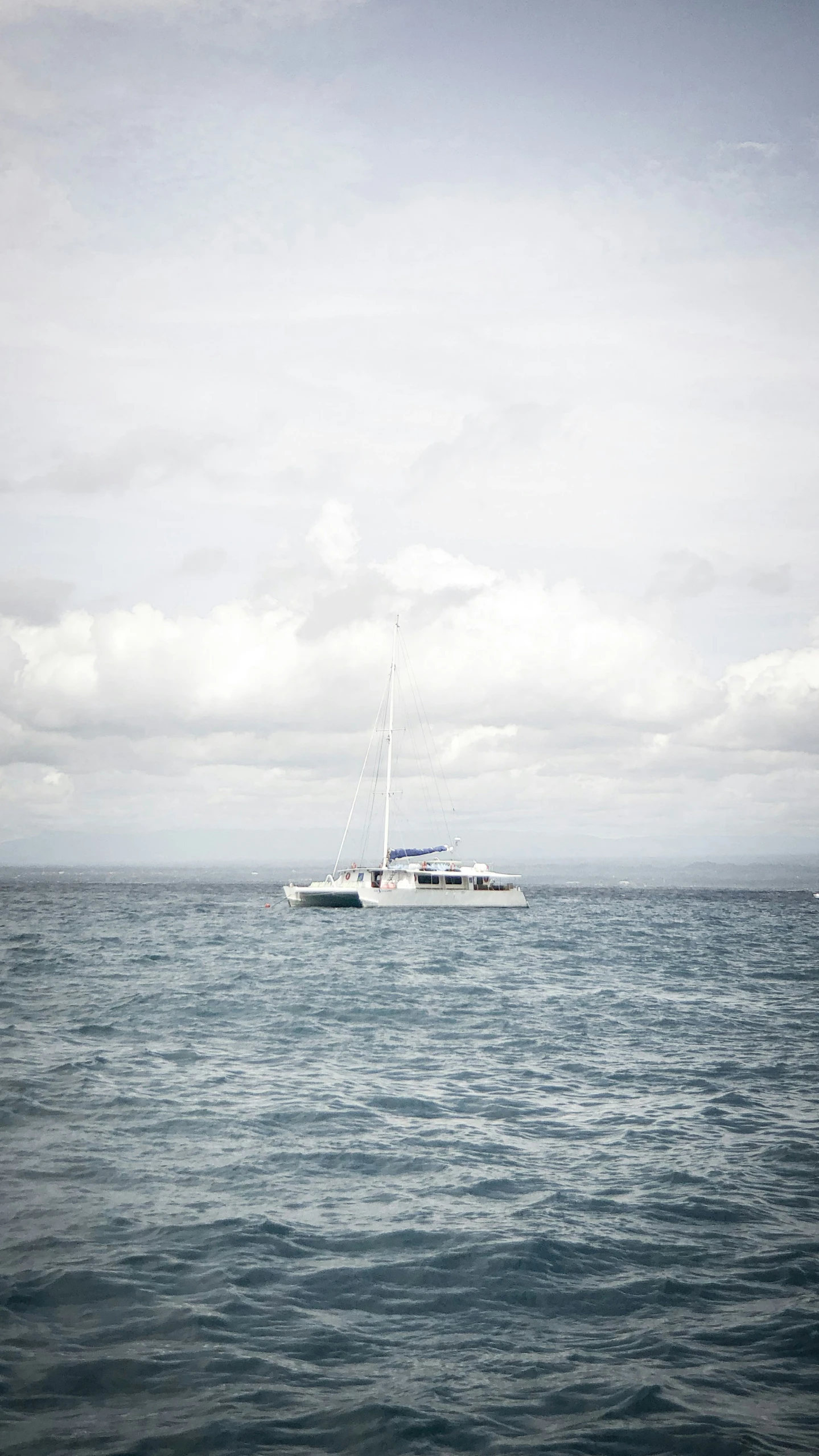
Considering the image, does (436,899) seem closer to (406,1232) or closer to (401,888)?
(401,888)

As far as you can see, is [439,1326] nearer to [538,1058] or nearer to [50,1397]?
[50,1397]

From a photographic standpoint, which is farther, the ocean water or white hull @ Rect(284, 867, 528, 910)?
white hull @ Rect(284, 867, 528, 910)

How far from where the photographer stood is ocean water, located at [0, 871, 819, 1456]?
34.4 ft

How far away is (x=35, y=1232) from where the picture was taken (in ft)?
49.3

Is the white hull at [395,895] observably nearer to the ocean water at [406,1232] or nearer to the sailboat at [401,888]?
the sailboat at [401,888]

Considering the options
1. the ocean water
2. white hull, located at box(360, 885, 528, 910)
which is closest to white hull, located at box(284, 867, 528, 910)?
white hull, located at box(360, 885, 528, 910)

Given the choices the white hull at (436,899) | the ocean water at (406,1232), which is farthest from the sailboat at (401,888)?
the ocean water at (406,1232)

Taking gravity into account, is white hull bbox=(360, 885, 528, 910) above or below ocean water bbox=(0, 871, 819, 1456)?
below

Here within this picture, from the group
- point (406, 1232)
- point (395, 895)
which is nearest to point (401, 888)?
point (395, 895)

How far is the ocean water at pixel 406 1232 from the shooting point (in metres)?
10.5

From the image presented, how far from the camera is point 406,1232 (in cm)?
1548

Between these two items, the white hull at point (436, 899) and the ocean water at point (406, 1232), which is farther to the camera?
the white hull at point (436, 899)

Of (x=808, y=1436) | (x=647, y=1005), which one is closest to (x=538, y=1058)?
(x=647, y=1005)

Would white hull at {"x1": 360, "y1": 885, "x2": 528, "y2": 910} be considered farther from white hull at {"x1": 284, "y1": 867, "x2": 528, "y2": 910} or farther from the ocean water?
the ocean water
